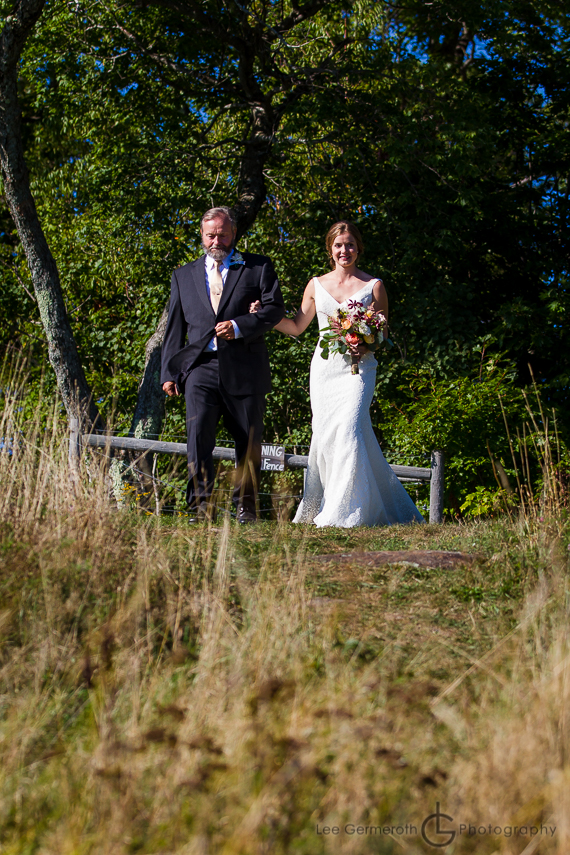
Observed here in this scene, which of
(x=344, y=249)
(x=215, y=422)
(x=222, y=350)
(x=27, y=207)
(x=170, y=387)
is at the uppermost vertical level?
(x=27, y=207)

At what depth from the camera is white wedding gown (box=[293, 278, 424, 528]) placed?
22.5 feet

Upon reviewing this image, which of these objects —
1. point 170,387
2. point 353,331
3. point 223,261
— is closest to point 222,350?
point 170,387

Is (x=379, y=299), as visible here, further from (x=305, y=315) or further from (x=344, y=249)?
(x=305, y=315)

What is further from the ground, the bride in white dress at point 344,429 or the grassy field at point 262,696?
the bride in white dress at point 344,429

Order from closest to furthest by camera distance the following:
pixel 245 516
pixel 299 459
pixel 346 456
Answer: pixel 245 516 → pixel 346 456 → pixel 299 459

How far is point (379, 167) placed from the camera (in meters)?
11.1

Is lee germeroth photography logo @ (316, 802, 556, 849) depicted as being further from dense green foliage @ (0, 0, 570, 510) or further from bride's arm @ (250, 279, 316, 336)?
dense green foliage @ (0, 0, 570, 510)

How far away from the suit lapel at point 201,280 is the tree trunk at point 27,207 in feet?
8.24

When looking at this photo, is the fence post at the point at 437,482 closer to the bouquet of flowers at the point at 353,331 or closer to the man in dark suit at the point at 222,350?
the bouquet of flowers at the point at 353,331

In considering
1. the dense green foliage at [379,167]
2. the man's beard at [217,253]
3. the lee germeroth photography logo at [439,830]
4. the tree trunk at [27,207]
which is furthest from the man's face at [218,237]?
the lee germeroth photography logo at [439,830]

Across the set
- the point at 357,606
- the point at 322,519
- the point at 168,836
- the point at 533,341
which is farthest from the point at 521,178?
the point at 168,836

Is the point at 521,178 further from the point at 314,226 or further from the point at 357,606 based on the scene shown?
the point at 357,606

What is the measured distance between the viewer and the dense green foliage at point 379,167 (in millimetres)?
10289

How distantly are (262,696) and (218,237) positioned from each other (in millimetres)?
4585
